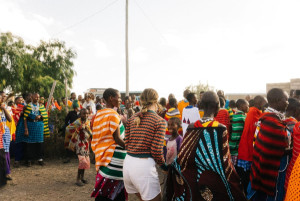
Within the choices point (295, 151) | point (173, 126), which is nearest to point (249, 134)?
point (173, 126)

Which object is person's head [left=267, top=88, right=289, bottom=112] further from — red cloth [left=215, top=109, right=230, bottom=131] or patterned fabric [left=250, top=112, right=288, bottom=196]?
red cloth [left=215, top=109, right=230, bottom=131]

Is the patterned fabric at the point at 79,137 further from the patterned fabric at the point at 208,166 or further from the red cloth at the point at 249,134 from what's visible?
the patterned fabric at the point at 208,166

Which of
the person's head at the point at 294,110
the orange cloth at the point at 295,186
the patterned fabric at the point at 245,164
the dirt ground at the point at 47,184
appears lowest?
the dirt ground at the point at 47,184

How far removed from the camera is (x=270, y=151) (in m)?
3.02

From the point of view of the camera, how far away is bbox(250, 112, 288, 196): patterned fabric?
3.00m

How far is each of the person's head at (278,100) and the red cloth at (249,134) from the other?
4.38ft

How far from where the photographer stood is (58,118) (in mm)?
9070

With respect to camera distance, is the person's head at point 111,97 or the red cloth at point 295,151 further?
the person's head at point 111,97

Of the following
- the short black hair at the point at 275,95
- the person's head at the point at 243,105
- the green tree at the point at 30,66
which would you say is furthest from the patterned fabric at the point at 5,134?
the green tree at the point at 30,66

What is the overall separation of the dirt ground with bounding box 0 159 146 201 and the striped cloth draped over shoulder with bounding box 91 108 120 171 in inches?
80.8

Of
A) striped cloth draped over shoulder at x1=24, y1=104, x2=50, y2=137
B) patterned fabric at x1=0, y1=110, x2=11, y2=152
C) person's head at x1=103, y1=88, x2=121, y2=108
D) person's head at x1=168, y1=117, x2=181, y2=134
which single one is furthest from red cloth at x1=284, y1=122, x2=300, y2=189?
striped cloth draped over shoulder at x1=24, y1=104, x2=50, y2=137

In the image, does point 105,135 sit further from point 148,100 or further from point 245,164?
point 245,164

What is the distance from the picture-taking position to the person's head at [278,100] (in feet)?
10.7

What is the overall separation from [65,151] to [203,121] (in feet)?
22.4
